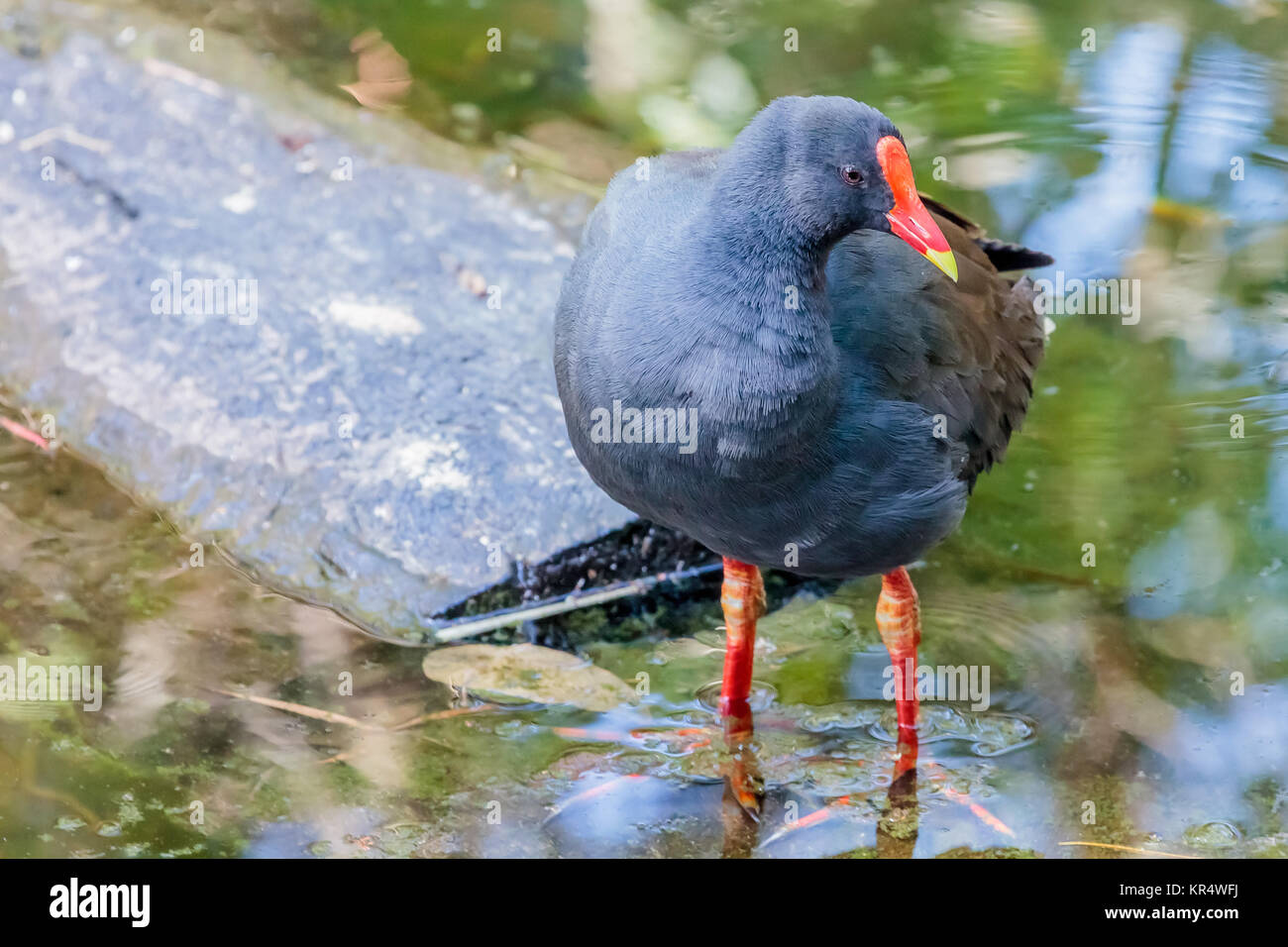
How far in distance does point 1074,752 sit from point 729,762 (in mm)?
968

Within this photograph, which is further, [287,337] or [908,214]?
[287,337]

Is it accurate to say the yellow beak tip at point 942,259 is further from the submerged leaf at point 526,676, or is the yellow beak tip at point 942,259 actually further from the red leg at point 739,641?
the submerged leaf at point 526,676

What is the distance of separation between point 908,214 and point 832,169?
0.69 ft

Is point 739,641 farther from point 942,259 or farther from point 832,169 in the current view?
point 832,169

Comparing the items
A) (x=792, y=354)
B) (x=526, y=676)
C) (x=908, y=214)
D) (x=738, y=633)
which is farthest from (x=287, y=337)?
(x=908, y=214)

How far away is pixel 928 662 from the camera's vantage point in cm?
436

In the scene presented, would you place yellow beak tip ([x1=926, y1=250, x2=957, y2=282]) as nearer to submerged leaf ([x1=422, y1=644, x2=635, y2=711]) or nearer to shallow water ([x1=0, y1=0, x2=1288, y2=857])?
shallow water ([x1=0, y1=0, x2=1288, y2=857])

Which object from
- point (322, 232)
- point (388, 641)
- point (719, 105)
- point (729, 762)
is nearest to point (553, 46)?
point (719, 105)

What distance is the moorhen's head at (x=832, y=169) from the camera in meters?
3.14

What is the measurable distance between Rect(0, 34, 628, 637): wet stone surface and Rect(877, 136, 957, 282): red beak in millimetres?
1618

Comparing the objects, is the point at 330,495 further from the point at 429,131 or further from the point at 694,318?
the point at 429,131

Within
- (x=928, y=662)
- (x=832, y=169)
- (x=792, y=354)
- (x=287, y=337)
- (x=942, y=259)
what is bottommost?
(x=928, y=662)

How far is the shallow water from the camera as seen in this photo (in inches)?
146

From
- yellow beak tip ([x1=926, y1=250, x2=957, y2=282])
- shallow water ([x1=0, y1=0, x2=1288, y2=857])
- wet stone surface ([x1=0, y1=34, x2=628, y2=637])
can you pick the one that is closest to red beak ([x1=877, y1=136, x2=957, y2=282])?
yellow beak tip ([x1=926, y1=250, x2=957, y2=282])
